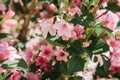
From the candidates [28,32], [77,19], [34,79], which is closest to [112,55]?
[77,19]

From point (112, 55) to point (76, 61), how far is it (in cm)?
24

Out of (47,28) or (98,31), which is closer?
(98,31)

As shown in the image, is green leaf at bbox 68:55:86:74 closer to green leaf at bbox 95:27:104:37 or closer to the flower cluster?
the flower cluster

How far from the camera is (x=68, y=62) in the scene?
222 cm

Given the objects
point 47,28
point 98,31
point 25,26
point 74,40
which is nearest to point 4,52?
point 47,28

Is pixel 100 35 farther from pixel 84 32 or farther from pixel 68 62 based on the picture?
pixel 68 62

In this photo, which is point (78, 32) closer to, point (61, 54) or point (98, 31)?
point (98, 31)

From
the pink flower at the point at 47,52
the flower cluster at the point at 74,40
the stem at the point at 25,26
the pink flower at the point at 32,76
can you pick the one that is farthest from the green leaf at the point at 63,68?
the stem at the point at 25,26

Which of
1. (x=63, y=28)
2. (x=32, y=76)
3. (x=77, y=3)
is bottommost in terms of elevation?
(x=32, y=76)

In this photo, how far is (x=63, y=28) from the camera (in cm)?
210

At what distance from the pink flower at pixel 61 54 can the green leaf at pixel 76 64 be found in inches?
3.7

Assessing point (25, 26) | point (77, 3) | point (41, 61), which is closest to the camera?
point (77, 3)

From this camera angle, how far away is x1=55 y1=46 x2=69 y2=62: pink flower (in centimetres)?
225

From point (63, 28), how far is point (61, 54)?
226 millimetres
